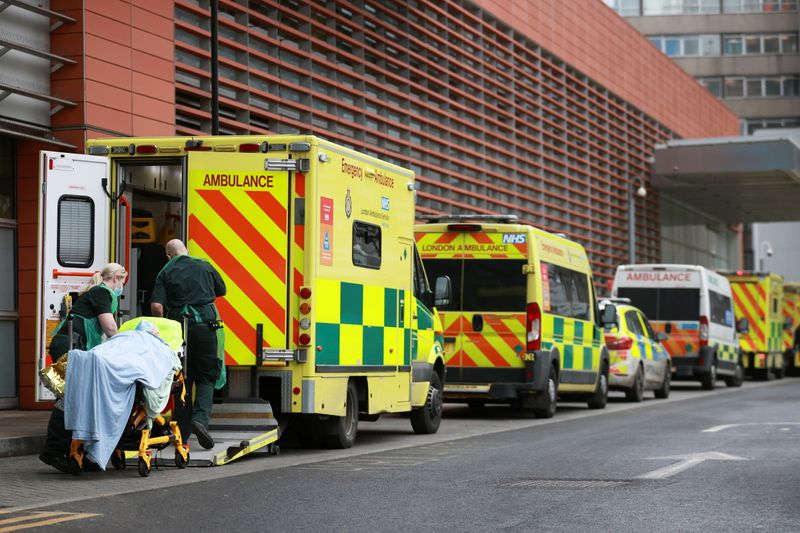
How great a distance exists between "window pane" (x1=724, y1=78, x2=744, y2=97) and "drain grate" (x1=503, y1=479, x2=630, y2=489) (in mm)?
74346

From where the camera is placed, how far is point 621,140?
42906mm

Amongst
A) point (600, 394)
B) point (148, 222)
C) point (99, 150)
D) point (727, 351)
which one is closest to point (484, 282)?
point (600, 394)

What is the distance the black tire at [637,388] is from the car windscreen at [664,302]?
4.13 metres

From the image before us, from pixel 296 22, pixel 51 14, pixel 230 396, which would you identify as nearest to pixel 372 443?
pixel 230 396

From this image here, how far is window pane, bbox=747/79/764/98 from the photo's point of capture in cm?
8175

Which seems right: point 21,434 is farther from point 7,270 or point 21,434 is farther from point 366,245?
point 7,270

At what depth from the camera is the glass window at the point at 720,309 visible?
29.8 m

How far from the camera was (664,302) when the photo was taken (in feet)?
95.5

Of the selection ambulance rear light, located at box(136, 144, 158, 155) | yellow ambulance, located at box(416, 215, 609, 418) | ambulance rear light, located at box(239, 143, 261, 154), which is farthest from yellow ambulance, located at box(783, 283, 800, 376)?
ambulance rear light, located at box(136, 144, 158, 155)

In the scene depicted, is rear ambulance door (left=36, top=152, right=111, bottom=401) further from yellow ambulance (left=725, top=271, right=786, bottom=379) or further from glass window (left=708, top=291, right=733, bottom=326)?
yellow ambulance (left=725, top=271, right=786, bottom=379)

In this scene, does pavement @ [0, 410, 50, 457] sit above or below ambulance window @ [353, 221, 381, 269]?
below

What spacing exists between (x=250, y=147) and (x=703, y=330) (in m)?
18.1

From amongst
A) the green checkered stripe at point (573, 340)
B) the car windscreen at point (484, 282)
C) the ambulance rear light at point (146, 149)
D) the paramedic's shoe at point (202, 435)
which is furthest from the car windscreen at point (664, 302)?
the paramedic's shoe at point (202, 435)

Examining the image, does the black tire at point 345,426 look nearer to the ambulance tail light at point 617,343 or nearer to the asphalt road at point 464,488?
the asphalt road at point 464,488
